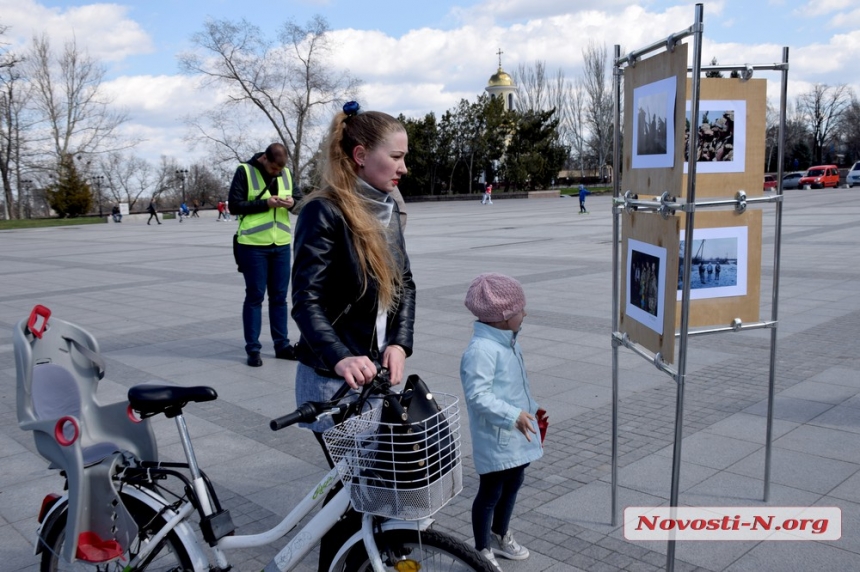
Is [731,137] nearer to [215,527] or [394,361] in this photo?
[394,361]

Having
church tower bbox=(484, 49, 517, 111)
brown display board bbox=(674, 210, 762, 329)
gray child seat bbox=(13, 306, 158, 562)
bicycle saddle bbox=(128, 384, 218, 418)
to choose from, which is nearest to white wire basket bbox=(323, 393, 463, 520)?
bicycle saddle bbox=(128, 384, 218, 418)

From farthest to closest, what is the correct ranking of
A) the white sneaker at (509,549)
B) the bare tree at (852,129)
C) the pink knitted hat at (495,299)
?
the bare tree at (852,129)
the white sneaker at (509,549)
the pink knitted hat at (495,299)

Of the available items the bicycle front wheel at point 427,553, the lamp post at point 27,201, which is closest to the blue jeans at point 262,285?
the bicycle front wheel at point 427,553

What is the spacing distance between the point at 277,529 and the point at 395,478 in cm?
65

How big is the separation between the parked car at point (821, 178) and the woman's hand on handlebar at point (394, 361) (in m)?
49.8

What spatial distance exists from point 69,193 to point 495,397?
54.6m

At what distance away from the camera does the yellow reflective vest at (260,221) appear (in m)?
6.48

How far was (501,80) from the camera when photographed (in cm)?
8181

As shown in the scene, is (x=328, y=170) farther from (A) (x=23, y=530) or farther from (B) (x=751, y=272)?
(A) (x=23, y=530)

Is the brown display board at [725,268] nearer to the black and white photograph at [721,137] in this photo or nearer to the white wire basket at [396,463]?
the black and white photograph at [721,137]

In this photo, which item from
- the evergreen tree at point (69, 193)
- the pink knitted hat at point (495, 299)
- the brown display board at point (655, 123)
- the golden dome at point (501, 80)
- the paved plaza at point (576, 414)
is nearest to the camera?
the brown display board at point (655, 123)

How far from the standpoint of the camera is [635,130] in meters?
3.10

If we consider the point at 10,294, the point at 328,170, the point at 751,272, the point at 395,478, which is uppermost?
the point at 328,170

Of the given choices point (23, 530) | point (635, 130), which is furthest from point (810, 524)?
point (23, 530)
